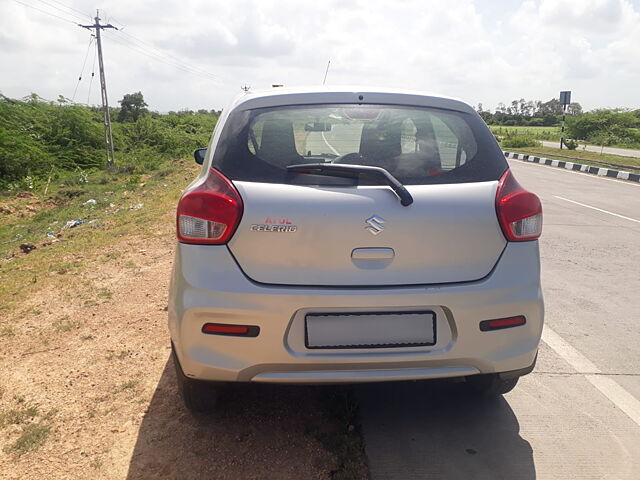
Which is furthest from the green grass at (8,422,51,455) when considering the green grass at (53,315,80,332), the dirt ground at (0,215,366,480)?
the green grass at (53,315,80,332)

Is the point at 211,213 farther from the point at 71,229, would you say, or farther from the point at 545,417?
the point at 71,229

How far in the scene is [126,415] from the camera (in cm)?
278

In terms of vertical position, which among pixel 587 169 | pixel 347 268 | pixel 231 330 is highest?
pixel 347 268

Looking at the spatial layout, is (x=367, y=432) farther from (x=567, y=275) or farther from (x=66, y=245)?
(x=66, y=245)

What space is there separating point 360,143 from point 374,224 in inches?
18.4

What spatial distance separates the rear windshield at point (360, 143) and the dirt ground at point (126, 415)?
1189 mm

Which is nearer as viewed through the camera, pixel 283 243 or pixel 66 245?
pixel 283 243

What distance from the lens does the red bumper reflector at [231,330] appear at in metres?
2.22

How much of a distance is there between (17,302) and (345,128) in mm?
3307

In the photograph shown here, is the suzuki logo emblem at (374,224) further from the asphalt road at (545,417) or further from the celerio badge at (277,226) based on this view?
the asphalt road at (545,417)

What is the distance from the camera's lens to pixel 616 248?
6879mm

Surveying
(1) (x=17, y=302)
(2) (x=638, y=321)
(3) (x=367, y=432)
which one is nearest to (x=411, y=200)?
(3) (x=367, y=432)

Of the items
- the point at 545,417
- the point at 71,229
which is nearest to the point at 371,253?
the point at 545,417

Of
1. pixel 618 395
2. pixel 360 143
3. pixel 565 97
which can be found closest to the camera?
pixel 360 143
